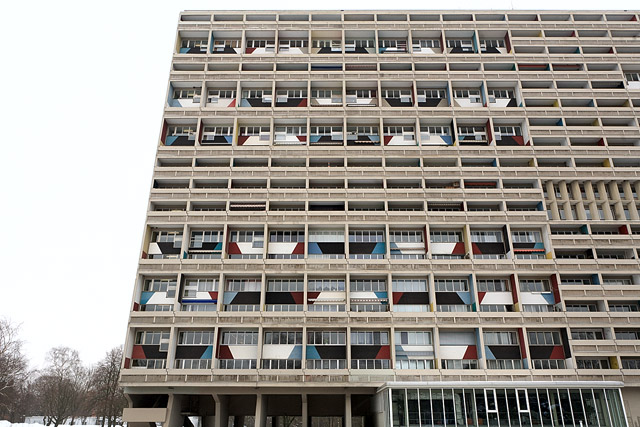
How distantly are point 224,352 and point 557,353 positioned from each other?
2990 centimetres

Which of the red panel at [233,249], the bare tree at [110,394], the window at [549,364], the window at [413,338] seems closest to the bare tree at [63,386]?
the bare tree at [110,394]

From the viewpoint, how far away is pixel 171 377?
133 ft

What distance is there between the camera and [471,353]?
42.5 metres

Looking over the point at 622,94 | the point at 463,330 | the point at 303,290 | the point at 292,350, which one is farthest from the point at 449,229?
the point at 622,94

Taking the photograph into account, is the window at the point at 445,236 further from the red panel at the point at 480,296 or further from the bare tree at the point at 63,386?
the bare tree at the point at 63,386

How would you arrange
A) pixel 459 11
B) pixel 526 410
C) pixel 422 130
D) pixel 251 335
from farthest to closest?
pixel 459 11
pixel 422 130
pixel 251 335
pixel 526 410

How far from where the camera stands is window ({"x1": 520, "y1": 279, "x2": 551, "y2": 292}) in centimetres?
4516

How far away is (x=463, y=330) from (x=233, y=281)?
22.0 meters

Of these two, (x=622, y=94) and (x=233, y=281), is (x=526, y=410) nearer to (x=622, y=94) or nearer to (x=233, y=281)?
(x=233, y=281)

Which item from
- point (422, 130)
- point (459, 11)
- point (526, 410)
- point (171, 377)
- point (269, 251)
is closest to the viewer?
point (526, 410)

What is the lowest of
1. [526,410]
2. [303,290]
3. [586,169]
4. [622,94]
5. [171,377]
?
[526,410]

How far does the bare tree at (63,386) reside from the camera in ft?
256

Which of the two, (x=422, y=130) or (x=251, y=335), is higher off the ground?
(x=422, y=130)

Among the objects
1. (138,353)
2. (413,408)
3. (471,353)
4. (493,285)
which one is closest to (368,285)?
(471,353)
